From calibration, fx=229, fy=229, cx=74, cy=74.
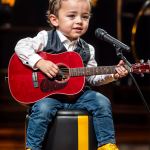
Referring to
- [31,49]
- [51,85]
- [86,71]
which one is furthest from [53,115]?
[31,49]

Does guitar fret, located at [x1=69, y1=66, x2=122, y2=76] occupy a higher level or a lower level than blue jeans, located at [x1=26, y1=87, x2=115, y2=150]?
higher

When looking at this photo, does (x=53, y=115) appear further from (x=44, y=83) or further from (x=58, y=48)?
(x=58, y=48)

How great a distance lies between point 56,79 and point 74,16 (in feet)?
1.31

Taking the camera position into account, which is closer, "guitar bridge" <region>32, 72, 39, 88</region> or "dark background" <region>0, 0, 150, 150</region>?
"guitar bridge" <region>32, 72, 39, 88</region>

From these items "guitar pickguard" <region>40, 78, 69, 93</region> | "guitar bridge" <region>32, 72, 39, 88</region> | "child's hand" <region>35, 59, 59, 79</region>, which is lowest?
"guitar pickguard" <region>40, 78, 69, 93</region>

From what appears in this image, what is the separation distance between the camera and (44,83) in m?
1.33

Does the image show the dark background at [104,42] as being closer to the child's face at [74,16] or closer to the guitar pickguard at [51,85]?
the child's face at [74,16]

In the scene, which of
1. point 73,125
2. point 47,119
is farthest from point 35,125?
point 73,125

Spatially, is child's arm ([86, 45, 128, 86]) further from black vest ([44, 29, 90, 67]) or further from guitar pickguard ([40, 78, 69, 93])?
guitar pickguard ([40, 78, 69, 93])

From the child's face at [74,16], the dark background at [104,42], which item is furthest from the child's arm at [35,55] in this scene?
the dark background at [104,42]

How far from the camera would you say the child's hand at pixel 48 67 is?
1.30 meters

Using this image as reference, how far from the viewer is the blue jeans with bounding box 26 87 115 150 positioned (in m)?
1.21

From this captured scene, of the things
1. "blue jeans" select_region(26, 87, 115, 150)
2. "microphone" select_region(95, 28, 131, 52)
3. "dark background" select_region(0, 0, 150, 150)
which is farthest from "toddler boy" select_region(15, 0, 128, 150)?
"dark background" select_region(0, 0, 150, 150)

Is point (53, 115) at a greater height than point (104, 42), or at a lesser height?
lesser
